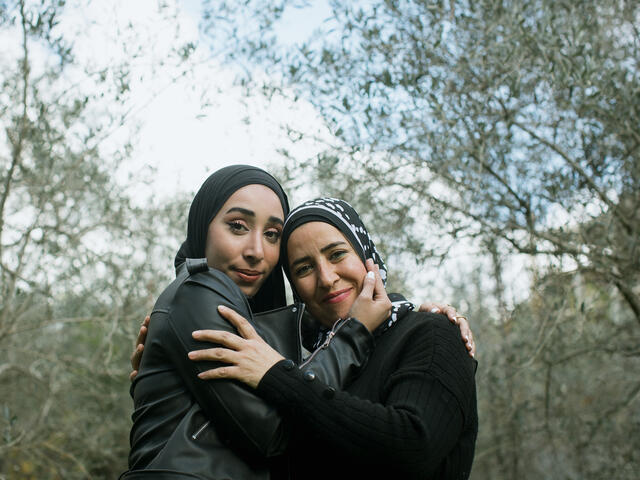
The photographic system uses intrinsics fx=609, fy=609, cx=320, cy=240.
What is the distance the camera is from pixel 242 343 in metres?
1.85

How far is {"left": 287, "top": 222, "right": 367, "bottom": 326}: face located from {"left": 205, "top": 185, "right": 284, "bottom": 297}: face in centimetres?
10

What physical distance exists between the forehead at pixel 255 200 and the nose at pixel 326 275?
278 millimetres

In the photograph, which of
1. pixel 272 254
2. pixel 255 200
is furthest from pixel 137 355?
Answer: pixel 255 200

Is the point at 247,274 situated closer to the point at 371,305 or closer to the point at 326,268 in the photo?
the point at 326,268

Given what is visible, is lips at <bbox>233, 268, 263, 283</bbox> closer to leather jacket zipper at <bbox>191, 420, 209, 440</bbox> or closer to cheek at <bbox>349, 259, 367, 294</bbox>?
cheek at <bbox>349, 259, 367, 294</bbox>

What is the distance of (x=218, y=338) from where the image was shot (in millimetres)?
1821

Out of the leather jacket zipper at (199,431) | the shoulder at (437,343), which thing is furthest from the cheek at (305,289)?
the leather jacket zipper at (199,431)

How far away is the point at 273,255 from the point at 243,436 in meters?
0.82

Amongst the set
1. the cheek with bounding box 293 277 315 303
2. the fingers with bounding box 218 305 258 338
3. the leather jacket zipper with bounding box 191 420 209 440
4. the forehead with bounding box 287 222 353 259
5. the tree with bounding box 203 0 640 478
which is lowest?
the leather jacket zipper with bounding box 191 420 209 440

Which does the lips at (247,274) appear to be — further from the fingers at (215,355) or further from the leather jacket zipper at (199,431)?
the leather jacket zipper at (199,431)

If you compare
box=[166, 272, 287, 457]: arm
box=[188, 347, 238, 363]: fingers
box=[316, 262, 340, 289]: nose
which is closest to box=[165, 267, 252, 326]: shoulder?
box=[166, 272, 287, 457]: arm

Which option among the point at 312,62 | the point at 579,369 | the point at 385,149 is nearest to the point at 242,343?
the point at 385,149

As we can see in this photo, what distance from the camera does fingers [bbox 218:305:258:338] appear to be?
6.21 ft

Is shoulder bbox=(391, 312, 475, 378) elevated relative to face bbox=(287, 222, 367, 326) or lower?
lower
